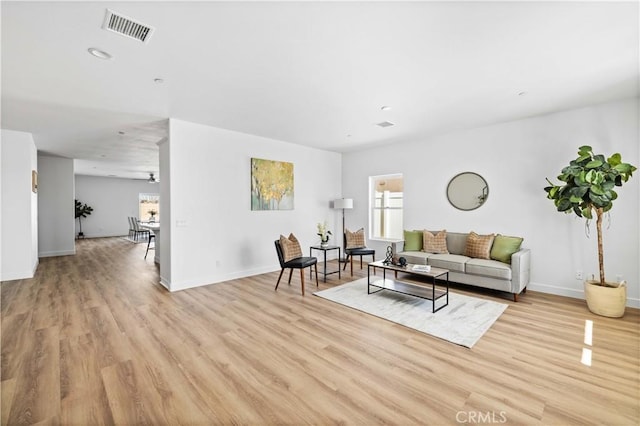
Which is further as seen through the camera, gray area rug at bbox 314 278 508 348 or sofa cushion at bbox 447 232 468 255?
sofa cushion at bbox 447 232 468 255

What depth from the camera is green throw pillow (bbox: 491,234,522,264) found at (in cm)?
426

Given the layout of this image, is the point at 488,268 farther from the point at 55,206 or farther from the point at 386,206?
the point at 55,206

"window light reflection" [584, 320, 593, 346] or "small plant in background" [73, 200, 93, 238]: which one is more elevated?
"small plant in background" [73, 200, 93, 238]

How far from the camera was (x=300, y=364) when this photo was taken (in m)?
2.39

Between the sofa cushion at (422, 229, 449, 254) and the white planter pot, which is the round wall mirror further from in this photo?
the white planter pot

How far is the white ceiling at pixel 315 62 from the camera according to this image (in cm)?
205

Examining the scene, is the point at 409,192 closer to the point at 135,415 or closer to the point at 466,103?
the point at 466,103

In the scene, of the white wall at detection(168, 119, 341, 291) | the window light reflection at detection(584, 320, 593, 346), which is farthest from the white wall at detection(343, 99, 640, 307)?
the white wall at detection(168, 119, 341, 291)

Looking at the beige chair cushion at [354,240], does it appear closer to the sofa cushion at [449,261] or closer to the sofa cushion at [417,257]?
the sofa cushion at [417,257]

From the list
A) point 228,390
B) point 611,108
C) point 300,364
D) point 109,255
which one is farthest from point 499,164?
point 109,255

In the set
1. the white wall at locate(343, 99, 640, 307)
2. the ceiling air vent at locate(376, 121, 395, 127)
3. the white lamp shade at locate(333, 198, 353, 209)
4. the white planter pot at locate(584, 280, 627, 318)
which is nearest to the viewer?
the white planter pot at locate(584, 280, 627, 318)

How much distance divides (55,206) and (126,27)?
7.95 m

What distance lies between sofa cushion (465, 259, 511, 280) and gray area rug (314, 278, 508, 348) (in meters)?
0.40

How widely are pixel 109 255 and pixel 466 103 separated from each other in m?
9.36
